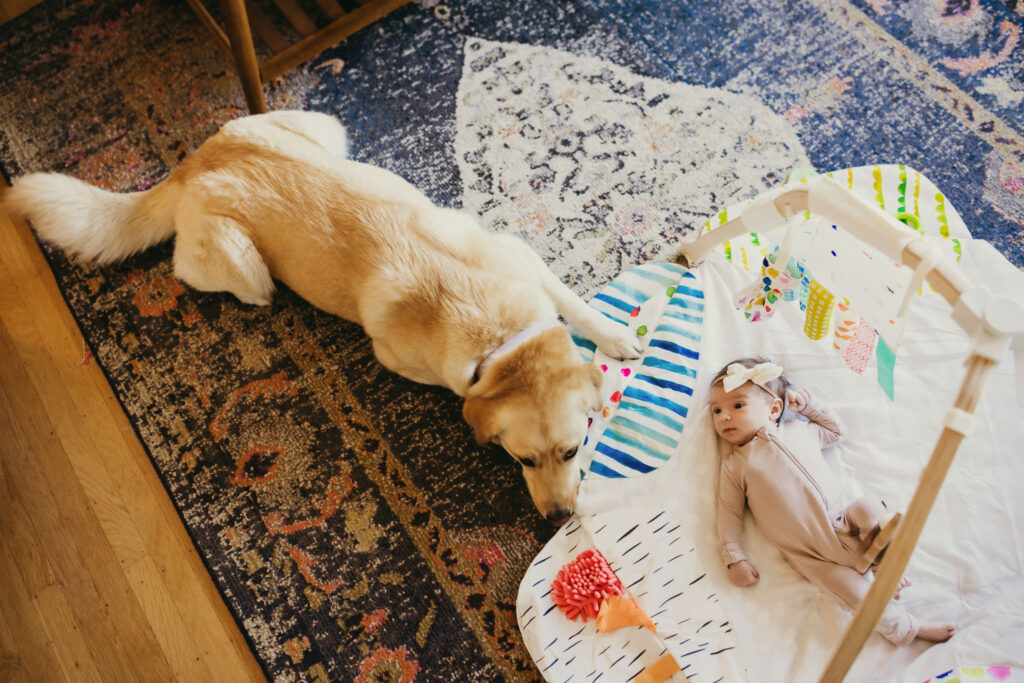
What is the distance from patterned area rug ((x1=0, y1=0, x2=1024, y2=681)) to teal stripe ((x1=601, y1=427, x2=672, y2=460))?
320mm

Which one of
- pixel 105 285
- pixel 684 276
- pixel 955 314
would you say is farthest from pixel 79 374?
pixel 955 314

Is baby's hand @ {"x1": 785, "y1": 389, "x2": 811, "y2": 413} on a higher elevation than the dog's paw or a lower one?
higher

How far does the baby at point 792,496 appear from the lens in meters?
1.72

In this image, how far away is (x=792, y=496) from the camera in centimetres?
180

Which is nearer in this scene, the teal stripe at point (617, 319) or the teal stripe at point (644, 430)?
the teal stripe at point (644, 430)

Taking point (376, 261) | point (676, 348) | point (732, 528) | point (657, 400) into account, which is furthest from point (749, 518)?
point (376, 261)

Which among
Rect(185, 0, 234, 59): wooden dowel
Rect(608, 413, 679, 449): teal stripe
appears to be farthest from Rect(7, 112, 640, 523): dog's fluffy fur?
Rect(185, 0, 234, 59): wooden dowel

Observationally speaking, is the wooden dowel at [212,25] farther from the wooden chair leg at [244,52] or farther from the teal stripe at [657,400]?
the teal stripe at [657,400]

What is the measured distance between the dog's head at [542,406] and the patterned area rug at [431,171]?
0.32 meters

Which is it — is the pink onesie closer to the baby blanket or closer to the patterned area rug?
the baby blanket

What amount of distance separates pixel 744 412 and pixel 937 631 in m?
0.68

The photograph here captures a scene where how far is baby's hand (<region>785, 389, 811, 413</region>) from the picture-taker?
1928 millimetres

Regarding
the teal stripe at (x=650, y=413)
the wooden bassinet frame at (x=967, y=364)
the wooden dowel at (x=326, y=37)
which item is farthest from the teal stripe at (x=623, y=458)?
the wooden dowel at (x=326, y=37)

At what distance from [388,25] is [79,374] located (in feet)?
5.77
